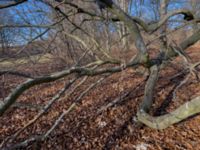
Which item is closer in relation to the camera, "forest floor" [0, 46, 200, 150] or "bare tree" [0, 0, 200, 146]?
"bare tree" [0, 0, 200, 146]

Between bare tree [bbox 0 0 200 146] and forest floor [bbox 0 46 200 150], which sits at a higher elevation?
bare tree [bbox 0 0 200 146]

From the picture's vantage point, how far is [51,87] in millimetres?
7062

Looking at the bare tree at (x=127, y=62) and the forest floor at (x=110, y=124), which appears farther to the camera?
the forest floor at (x=110, y=124)

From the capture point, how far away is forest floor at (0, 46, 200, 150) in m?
3.74

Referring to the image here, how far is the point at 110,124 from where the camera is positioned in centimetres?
430

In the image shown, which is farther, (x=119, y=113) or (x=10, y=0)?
(x=119, y=113)

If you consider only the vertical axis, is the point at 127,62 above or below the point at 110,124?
above

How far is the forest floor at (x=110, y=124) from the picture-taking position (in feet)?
12.3

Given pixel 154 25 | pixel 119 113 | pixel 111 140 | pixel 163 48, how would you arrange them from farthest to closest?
pixel 163 48, pixel 154 25, pixel 119 113, pixel 111 140

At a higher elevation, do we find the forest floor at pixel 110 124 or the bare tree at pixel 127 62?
the bare tree at pixel 127 62

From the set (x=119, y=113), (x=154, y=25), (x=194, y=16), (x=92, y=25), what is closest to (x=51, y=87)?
(x=92, y=25)

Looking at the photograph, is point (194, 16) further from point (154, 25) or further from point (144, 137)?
point (144, 137)

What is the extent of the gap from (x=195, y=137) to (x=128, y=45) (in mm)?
6036

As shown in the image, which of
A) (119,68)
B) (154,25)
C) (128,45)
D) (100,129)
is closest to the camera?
(119,68)
